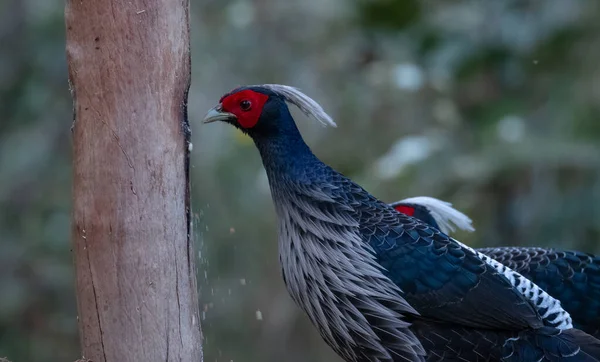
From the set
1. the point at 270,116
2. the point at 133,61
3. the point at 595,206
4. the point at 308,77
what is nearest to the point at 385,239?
the point at 270,116

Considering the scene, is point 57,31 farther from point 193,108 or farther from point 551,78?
point 551,78

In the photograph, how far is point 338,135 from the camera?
722 centimetres

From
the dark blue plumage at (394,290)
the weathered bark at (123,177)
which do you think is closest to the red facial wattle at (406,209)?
the dark blue plumage at (394,290)

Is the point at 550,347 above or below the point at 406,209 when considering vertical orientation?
below

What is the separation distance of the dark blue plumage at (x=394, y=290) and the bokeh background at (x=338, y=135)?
272 cm

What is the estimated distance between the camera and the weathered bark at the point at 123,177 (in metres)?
2.94

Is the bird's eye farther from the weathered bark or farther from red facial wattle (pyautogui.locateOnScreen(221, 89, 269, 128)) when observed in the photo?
the weathered bark

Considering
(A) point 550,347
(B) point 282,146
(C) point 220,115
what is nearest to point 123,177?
(C) point 220,115

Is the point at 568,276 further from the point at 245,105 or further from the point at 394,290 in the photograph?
the point at 245,105

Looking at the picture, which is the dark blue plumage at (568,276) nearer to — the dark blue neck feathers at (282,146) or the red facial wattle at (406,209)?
the red facial wattle at (406,209)

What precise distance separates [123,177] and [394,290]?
1.33 m

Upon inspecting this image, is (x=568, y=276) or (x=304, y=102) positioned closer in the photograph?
(x=304, y=102)

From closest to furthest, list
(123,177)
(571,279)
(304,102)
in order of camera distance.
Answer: (123,177), (304,102), (571,279)

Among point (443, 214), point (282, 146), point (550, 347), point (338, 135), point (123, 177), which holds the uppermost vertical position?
point (338, 135)
